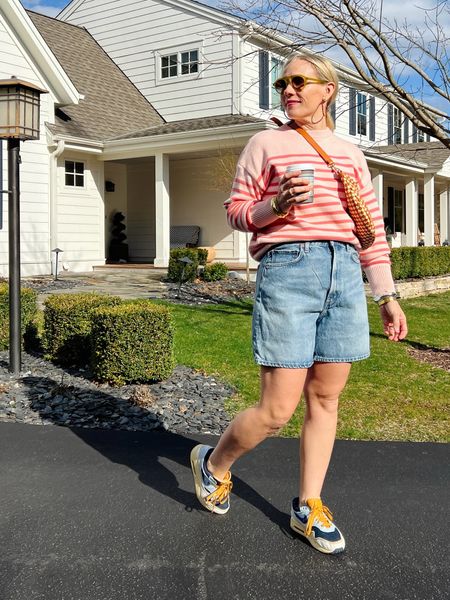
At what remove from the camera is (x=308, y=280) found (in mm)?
2723

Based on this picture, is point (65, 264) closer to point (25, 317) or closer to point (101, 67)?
point (101, 67)

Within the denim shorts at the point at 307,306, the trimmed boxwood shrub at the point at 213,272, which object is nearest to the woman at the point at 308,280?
the denim shorts at the point at 307,306

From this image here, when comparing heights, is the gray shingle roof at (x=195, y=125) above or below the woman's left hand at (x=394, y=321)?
above

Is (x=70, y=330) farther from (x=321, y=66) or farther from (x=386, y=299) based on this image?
(x=321, y=66)

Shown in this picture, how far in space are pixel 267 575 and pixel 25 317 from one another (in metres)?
5.36

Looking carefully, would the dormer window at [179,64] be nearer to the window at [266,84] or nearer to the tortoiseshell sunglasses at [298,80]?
the window at [266,84]

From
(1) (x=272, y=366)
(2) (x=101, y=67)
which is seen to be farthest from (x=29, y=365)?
(2) (x=101, y=67)

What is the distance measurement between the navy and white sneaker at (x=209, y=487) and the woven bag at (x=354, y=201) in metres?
1.25

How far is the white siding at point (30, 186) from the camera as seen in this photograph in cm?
1484

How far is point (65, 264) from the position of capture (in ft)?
54.7

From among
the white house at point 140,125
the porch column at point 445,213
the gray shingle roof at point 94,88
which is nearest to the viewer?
the white house at point 140,125

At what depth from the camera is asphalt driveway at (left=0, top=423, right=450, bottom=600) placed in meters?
2.60

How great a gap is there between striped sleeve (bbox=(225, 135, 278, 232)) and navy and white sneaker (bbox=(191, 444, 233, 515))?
1.12 metres

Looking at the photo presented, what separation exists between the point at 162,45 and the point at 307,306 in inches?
726
